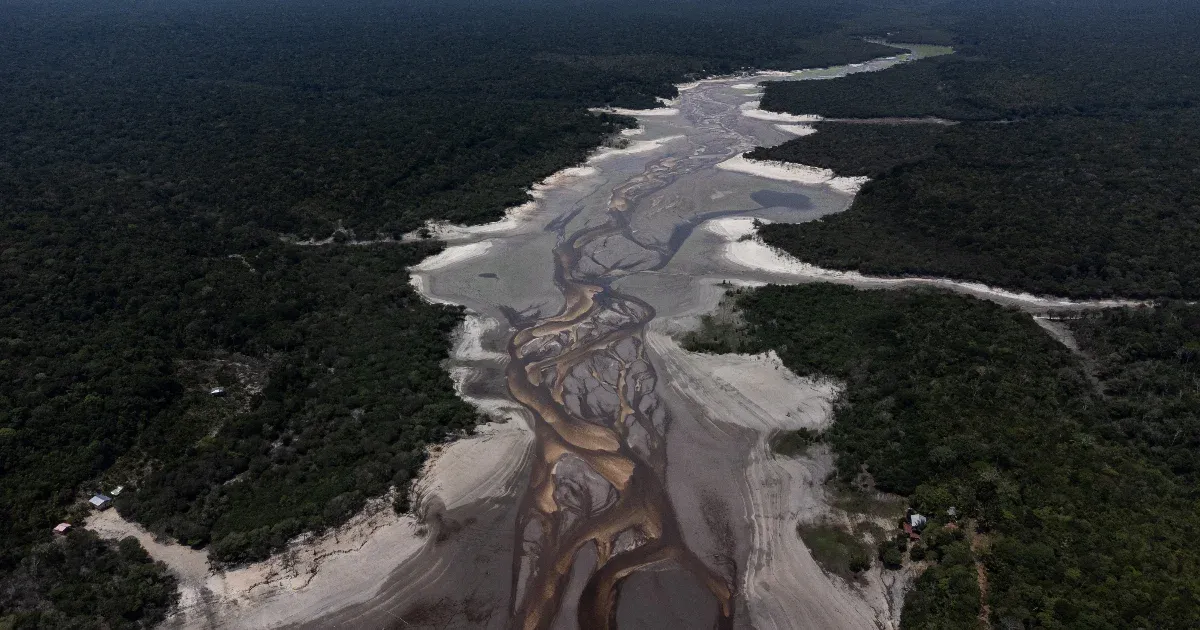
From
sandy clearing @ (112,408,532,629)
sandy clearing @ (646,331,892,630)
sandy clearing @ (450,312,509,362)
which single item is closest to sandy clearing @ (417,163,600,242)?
sandy clearing @ (450,312,509,362)

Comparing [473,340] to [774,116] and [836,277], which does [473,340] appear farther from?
[774,116]

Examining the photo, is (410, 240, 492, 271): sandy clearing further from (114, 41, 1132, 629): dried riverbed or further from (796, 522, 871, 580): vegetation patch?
(796, 522, 871, 580): vegetation patch

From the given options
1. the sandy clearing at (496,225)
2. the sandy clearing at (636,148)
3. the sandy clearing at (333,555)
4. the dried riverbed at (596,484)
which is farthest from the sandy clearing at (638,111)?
the sandy clearing at (333,555)

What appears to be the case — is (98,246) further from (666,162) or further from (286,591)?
(666,162)

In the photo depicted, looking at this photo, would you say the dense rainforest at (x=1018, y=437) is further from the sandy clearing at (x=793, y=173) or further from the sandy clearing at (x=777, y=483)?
the sandy clearing at (x=793, y=173)

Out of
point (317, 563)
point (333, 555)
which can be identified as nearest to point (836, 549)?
point (333, 555)

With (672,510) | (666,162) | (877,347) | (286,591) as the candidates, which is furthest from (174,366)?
(666,162)
